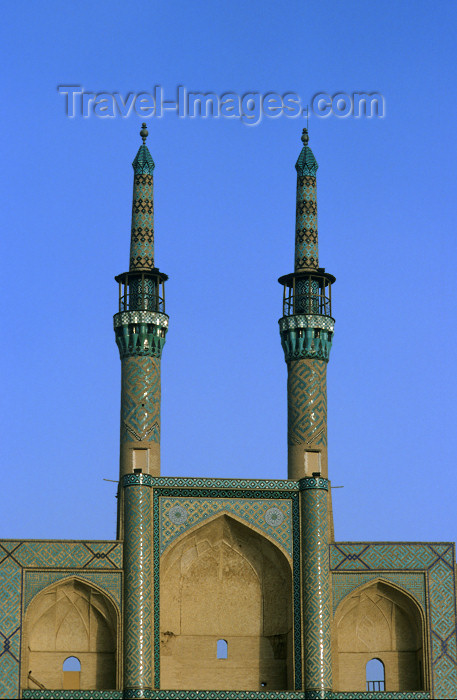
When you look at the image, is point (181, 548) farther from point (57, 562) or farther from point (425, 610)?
point (425, 610)

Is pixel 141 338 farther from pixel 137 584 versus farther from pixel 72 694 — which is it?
pixel 72 694

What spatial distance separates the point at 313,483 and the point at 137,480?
10.8 ft

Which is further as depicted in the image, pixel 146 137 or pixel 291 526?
pixel 146 137

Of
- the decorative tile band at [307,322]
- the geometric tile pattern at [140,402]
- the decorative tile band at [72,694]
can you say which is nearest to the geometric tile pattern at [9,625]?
the decorative tile band at [72,694]

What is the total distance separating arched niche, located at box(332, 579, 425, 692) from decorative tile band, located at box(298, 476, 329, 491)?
203 centimetres

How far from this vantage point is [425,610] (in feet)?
96.6

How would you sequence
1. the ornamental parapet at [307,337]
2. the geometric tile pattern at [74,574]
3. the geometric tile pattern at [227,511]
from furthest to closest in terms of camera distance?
the ornamental parapet at [307,337] < the geometric tile pattern at [227,511] < the geometric tile pattern at [74,574]

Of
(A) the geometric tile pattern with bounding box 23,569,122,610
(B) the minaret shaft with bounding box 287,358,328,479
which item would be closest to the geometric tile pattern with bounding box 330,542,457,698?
(B) the minaret shaft with bounding box 287,358,328,479

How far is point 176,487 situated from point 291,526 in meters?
2.27

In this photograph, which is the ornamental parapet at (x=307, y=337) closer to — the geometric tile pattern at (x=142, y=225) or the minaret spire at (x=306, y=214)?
the minaret spire at (x=306, y=214)

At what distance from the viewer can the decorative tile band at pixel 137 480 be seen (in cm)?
2936

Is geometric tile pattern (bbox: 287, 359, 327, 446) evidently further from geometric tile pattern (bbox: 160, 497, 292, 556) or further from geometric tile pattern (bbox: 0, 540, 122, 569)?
geometric tile pattern (bbox: 0, 540, 122, 569)

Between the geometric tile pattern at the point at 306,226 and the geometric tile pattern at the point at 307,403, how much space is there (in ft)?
6.98

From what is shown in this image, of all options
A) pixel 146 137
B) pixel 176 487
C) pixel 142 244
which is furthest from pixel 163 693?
pixel 146 137
